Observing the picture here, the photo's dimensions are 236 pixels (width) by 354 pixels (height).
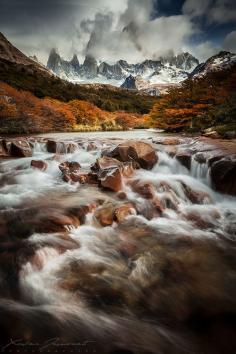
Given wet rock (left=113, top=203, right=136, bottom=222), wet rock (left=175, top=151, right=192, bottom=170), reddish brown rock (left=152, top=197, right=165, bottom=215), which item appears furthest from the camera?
wet rock (left=175, top=151, right=192, bottom=170)

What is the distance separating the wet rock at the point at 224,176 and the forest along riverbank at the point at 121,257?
0.12ft

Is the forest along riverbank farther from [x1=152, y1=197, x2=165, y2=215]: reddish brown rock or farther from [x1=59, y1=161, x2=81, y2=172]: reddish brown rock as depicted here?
[x1=59, y1=161, x2=81, y2=172]: reddish brown rock

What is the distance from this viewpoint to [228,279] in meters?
4.50

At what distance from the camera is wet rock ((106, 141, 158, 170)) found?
10.5m

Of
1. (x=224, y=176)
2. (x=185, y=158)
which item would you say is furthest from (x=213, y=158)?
(x=185, y=158)

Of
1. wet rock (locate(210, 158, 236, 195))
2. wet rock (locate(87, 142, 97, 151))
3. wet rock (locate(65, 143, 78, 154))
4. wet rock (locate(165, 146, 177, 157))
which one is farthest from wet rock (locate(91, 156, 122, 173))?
wet rock (locate(65, 143, 78, 154))

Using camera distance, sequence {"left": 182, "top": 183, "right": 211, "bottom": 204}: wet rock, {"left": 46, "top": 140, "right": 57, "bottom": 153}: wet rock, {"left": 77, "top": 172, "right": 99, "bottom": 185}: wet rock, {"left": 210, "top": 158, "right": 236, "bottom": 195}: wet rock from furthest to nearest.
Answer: {"left": 46, "top": 140, "right": 57, "bottom": 153}: wet rock < {"left": 77, "top": 172, "right": 99, "bottom": 185}: wet rock < {"left": 210, "top": 158, "right": 236, "bottom": 195}: wet rock < {"left": 182, "top": 183, "right": 211, "bottom": 204}: wet rock

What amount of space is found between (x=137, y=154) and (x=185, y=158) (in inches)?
83.8

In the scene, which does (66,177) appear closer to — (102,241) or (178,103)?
(102,241)

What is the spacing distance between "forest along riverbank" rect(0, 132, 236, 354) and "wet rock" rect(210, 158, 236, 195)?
0.04 m

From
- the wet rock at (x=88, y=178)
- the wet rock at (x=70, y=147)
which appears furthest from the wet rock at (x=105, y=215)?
the wet rock at (x=70, y=147)

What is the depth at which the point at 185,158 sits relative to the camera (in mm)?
10570

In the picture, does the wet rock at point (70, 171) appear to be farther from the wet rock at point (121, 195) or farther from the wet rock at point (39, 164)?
the wet rock at point (121, 195)

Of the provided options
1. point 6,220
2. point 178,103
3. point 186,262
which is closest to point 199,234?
point 186,262
